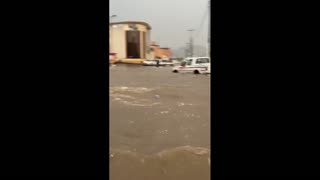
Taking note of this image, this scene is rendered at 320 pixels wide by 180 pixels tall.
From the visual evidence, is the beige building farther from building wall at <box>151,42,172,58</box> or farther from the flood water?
the flood water

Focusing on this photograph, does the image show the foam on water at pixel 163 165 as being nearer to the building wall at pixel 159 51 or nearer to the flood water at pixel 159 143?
the flood water at pixel 159 143

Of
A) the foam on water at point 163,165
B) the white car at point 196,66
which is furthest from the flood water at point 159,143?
the white car at point 196,66

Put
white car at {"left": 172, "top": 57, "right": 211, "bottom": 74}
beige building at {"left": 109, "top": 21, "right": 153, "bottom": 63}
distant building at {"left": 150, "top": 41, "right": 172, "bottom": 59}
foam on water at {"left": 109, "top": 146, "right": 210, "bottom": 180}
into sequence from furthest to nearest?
distant building at {"left": 150, "top": 41, "right": 172, "bottom": 59}, beige building at {"left": 109, "top": 21, "right": 153, "bottom": 63}, white car at {"left": 172, "top": 57, "right": 211, "bottom": 74}, foam on water at {"left": 109, "top": 146, "right": 210, "bottom": 180}

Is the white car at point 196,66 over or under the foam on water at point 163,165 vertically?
over

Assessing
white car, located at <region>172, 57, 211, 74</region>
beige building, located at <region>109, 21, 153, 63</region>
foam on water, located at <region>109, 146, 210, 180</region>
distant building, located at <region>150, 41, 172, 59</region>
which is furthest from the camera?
distant building, located at <region>150, 41, 172, 59</region>

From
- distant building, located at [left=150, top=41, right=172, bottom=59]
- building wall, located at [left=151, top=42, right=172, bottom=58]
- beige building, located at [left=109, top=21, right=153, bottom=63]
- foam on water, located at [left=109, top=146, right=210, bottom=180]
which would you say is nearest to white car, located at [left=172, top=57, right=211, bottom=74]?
foam on water, located at [left=109, top=146, right=210, bottom=180]

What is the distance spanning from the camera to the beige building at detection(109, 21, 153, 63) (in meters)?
36.7

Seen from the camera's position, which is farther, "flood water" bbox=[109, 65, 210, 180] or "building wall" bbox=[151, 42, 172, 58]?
"building wall" bbox=[151, 42, 172, 58]

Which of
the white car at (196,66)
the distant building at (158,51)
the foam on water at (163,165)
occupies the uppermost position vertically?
the distant building at (158,51)

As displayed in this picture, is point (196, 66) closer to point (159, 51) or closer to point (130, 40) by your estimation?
point (130, 40)

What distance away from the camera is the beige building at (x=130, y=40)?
36.7 meters
